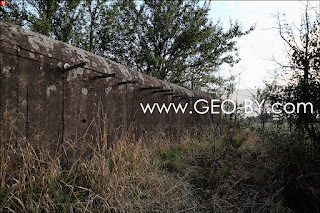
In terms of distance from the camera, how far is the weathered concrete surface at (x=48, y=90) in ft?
7.27

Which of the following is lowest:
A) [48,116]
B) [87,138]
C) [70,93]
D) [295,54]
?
[87,138]

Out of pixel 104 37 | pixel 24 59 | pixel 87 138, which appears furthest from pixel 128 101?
pixel 104 37

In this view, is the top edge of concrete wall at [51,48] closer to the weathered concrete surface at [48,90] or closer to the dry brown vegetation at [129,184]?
the weathered concrete surface at [48,90]

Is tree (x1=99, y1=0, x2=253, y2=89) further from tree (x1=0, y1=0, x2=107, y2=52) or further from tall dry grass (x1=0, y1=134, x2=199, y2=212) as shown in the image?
tall dry grass (x1=0, y1=134, x2=199, y2=212)

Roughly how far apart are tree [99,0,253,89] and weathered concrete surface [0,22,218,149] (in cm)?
619

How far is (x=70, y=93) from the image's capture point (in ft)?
9.43

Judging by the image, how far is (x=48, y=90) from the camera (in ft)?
8.50

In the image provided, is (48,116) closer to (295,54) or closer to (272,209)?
(272,209)

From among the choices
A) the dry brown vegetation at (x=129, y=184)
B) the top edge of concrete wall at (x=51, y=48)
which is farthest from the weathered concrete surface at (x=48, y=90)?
the dry brown vegetation at (x=129, y=184)

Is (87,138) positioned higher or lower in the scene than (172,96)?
lower

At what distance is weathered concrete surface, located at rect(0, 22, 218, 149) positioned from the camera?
7.27 feet

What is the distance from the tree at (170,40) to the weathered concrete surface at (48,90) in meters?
6.19

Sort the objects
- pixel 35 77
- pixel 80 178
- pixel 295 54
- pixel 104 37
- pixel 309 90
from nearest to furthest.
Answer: pixel 80 178 < pixel 35 77 < pixel 309 90 < pixel 295 54 < pixel 104 37

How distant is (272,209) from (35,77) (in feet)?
9.57
